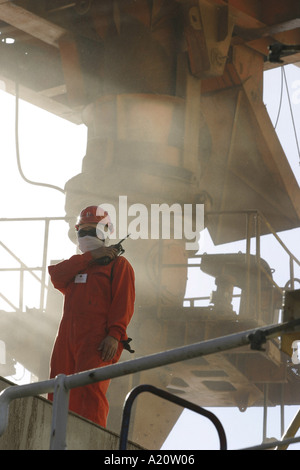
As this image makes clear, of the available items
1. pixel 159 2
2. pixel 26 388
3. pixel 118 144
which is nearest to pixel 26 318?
pixel 118 144

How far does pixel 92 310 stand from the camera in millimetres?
6602

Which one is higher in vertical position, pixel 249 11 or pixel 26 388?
pixel 249 11

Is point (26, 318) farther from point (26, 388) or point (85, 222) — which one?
point (26, 388)

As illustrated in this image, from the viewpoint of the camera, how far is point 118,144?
36.2 feet

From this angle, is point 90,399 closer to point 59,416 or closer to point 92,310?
point 92,310

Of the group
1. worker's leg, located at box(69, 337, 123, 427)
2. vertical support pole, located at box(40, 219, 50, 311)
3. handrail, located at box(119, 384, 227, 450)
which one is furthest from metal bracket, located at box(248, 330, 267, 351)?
vertical support pole, located at box(40, 219, 50, 311)

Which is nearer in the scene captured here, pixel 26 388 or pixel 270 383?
pixel 26 388

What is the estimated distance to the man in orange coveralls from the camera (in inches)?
250

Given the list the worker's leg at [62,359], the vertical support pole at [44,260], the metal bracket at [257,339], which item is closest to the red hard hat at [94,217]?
the worker's leg at [62,359]

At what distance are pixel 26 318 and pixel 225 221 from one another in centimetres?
360

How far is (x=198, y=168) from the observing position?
11.5 meters

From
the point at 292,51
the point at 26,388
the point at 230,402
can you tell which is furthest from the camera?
the point at 230,402

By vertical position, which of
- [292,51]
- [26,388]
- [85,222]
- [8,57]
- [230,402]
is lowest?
[230,402]

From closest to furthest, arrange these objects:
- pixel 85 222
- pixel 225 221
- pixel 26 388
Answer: pixel 26 388 → pixel 85 222 → pixel 225 221
